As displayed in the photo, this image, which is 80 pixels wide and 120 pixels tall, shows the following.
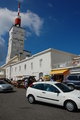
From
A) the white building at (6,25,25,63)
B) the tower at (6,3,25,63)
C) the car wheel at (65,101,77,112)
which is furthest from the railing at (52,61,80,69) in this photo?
the white building at (6,25,25,63)

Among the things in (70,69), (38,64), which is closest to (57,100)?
(70,69)

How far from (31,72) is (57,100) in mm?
Result: 21154

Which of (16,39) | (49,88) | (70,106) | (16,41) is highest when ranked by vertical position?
(16,39)

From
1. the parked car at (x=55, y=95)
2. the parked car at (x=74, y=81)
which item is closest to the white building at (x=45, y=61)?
the parked car at (x=74, y=81)

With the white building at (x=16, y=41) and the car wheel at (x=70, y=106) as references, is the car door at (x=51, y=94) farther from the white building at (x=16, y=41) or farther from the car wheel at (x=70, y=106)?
the white building at (x=16, y=41)

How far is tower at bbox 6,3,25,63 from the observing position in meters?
71.4

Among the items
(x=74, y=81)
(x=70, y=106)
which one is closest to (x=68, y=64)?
(x=74, y=81)

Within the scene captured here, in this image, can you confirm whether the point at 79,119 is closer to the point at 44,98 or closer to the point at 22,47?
the point at 44,98

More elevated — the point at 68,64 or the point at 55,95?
the point at 68,64

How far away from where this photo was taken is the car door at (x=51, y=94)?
5.98 meters

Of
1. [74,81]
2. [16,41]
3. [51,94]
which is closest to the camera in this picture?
[51,94]

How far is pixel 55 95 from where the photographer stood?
609 centimetres

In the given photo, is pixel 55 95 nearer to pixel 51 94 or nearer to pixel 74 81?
pixel 51 94

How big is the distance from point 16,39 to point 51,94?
73691 millimetres
